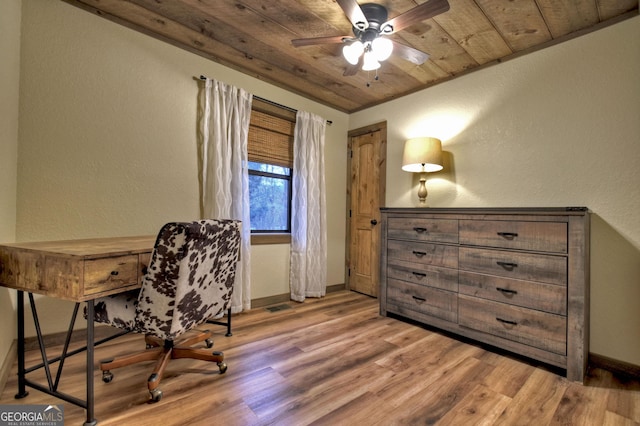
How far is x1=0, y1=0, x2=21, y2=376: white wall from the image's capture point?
1615 millimetres

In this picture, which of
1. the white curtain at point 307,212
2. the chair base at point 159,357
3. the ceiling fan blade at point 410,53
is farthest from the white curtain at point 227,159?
the ceiling fan blade at point 410,53

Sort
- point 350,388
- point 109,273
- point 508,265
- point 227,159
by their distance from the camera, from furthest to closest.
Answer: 1. point 227,159
2. point 508,265
3. point 350,388
4. point 109,273

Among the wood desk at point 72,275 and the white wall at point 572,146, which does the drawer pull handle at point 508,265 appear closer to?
the white wall at point 572,146

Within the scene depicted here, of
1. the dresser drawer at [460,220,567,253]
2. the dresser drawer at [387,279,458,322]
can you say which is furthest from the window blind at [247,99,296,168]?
the dresser drawer at [460,220,567,253]

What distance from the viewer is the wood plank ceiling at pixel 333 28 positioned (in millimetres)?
2008

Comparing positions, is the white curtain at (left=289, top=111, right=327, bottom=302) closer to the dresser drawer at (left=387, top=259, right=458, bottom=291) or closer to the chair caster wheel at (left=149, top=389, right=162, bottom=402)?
the dresser drawer at (left=387, top=259, right=458, bottom=291)

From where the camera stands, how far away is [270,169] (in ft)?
11.1

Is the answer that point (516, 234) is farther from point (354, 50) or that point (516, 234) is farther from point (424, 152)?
point (354, 50)

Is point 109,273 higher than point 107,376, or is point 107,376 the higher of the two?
point 109,273

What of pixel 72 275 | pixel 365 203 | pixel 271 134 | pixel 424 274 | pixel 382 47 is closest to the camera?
pixel 72 275

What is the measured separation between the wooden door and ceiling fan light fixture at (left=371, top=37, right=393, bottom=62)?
1.61 m

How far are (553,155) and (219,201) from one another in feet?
9.42

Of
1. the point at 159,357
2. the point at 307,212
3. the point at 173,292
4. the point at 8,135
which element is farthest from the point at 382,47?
the point at 159,357

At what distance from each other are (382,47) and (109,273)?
7.02ft
